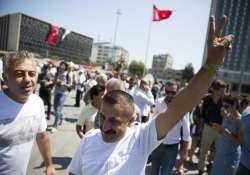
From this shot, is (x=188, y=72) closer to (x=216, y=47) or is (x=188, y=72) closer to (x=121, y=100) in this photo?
(x=121, y=100)

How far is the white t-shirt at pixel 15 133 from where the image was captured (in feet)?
7.62

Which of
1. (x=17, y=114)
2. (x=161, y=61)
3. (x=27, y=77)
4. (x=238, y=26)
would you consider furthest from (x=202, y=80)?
(x=161, y=61)

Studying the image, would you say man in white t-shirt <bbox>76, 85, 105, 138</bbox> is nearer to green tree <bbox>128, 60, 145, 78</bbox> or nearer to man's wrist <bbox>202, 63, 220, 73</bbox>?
man's wrist <bbox>202, 63, 220, 73</bbox>

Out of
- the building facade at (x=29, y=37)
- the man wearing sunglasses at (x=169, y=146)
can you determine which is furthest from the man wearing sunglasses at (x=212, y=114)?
the building facade at (x=29, y=37)

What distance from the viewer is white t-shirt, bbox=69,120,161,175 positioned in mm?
1732

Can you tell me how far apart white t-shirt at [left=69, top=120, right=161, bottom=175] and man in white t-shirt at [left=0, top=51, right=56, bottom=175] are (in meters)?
0.82

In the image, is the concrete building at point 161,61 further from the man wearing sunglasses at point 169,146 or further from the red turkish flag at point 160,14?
the man wearing sunglasses at point 169,146

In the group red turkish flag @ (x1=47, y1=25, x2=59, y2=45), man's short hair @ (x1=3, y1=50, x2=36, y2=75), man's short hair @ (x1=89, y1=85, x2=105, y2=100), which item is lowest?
man's short hair @ (x1=89, y1=85, x2=105, y2=100)

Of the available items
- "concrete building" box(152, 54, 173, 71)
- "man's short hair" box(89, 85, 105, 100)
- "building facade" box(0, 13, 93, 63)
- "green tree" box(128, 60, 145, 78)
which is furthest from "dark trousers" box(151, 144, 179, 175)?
"concrete building" box(152, 54, 173, 71)

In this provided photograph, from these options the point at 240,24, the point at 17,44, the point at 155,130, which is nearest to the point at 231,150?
the point at 155,130

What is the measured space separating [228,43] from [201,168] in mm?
4644

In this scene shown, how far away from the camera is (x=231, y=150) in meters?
4.12

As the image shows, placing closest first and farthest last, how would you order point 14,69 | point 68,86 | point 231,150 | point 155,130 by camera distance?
point 155,130 → point 14,69 → point 231,150 → point 68,86

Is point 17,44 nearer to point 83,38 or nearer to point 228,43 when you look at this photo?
point 83,38
